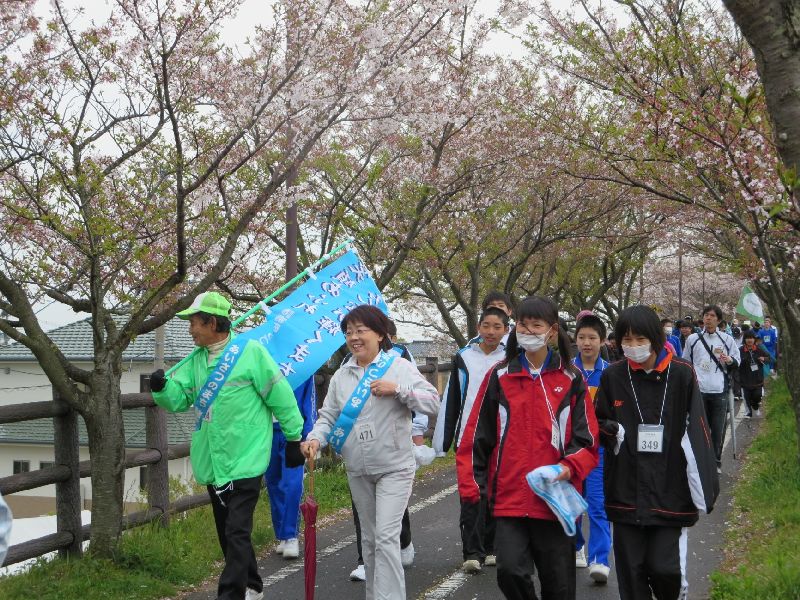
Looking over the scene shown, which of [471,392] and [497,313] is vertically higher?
[497,313]

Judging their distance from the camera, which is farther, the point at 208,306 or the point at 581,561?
the point at 581,561

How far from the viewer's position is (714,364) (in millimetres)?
10445

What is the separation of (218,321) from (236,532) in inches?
49.1

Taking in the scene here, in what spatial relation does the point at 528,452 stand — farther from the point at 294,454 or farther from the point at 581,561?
the point at 581,561

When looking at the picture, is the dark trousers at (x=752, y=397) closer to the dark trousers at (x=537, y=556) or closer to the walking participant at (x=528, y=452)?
the walking participant at (x=528, y=452)

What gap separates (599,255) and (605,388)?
1765 centimetres

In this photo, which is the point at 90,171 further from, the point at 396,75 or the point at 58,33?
the point at 396,75

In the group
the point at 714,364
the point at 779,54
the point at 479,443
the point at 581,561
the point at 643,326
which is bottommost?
the point at 581,561

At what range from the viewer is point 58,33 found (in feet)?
22.9

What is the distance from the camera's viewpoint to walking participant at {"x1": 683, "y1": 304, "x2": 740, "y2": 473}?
10.4 m

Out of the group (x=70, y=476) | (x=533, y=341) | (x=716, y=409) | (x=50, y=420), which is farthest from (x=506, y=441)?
(x=50, y=420)

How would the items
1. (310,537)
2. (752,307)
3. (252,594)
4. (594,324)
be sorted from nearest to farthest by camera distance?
(310,537), (252,594), (594,324), (752,307)

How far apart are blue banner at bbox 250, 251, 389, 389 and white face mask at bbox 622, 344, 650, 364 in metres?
2.46

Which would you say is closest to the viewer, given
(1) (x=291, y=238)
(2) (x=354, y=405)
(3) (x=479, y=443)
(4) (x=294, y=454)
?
(3) (x=479, y=443)
